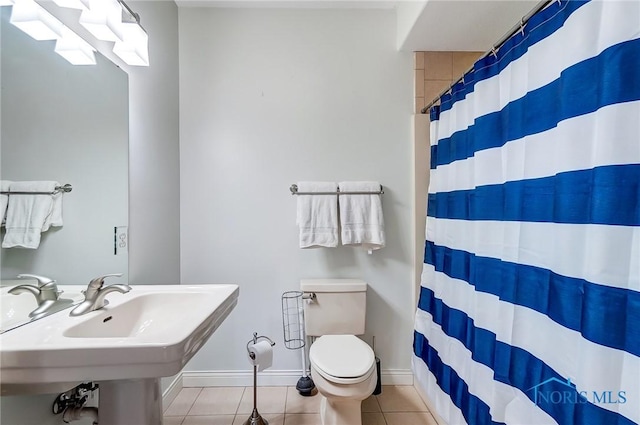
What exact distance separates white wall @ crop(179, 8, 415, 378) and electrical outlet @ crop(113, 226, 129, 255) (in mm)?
541

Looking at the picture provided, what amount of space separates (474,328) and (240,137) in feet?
5.74

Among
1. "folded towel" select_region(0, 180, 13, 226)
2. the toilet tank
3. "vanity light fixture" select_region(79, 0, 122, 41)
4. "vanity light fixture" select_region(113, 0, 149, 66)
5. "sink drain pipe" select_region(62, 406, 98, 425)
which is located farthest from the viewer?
the toilet tank

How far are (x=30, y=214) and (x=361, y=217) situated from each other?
59.5 inches

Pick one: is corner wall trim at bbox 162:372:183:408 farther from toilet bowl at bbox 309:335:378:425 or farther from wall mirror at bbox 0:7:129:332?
toilet bowl at bbox 309:335:378:425

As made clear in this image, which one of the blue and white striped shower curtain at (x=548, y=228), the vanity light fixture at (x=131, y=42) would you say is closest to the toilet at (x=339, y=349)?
the blue and white striped shower curtain at (x=548, y=228)

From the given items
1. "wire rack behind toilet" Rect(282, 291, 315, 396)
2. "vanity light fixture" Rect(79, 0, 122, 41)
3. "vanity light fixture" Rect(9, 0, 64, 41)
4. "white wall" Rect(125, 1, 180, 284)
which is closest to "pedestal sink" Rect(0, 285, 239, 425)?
"white wall" Rect(125, 1, 180, 284)

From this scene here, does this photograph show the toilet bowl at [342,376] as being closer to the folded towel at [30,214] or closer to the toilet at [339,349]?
the toilet at [339,349]

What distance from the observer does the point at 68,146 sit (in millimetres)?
1033

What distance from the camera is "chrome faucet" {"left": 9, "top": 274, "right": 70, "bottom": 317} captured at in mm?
891

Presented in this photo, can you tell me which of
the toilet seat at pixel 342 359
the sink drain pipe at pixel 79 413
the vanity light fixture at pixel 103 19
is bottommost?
the toilet seat at pixel 342 359

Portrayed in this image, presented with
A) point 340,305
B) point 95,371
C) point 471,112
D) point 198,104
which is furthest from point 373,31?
point 95,371

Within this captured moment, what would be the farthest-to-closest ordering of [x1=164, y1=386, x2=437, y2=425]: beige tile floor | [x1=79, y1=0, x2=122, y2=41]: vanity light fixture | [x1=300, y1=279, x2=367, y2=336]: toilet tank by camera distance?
[x1=300, y1=279, x2=367, y2=336]: toilet tank → [x1=164, y1=386, x2=437, y2=425]: beige tile floor → [x1=79, y1=0, x2=122, y2=41]: vanity light fixture

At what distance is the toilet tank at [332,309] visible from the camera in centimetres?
176

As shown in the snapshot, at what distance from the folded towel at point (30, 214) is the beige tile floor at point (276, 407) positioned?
132cm
